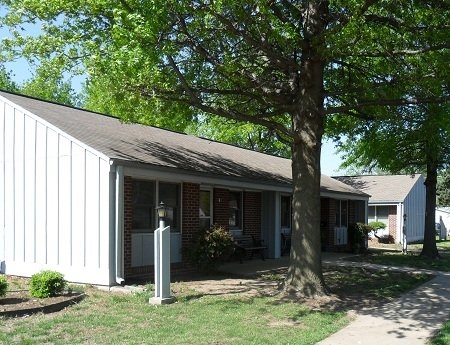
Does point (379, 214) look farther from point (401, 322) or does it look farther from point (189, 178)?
point (401, 322)

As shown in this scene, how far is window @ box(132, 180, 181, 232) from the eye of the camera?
44.2 ft

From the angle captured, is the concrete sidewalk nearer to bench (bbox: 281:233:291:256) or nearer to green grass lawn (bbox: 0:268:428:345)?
green grass lawn (bbox: 0:268:428:345)

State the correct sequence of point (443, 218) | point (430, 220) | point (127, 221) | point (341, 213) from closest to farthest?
point (127, 221)
point (430, 220)
point (341, 213)
point (443, 218)

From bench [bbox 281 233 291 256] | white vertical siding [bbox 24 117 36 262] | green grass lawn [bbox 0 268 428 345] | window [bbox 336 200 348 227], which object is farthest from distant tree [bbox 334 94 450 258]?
white vertical siding [bbox 24 117 36 262]

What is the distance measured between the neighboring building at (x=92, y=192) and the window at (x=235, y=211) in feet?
2.74

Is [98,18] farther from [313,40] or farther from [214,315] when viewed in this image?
[214,315]

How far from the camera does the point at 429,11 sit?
1076cm

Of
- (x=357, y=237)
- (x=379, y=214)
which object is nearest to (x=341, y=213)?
(x=357, y=237)

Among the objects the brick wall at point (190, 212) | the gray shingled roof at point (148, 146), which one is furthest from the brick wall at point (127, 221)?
the brick wall at point (190, 212)

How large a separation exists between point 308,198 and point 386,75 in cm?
378

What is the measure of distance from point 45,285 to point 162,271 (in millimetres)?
2113

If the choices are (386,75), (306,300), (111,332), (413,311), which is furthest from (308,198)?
(111,332)

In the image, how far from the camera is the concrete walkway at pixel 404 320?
26.6 feet

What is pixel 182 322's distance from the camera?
8.65 m
